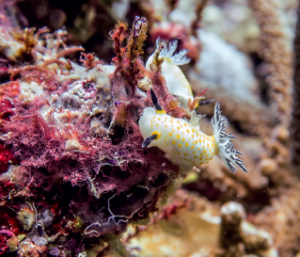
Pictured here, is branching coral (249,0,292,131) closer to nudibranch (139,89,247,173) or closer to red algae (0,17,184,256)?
nudibranch (139,89,247,173)

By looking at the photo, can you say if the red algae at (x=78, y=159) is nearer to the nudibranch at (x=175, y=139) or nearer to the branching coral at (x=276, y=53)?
the nudibranch at (x=175, y=139)

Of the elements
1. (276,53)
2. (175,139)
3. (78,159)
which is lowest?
(276,53)

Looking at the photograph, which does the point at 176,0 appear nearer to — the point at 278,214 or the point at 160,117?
the point at 160,117

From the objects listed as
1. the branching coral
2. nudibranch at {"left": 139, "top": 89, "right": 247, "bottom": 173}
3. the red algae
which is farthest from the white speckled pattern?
the branching coral

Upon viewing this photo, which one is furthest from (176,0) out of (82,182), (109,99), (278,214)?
(278,214)

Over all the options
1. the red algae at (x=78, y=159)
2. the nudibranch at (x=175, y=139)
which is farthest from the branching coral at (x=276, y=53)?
the red algae at (x=78, y=159)

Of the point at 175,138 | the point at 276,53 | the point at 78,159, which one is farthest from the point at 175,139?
the point at 276,53

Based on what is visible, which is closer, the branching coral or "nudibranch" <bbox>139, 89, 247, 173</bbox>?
"nudibranch" <bbox>139, 89, 247, 173</bbox>

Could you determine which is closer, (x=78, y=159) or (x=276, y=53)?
(x=78, y=159)

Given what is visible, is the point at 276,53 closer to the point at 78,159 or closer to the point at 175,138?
the point at 175,138

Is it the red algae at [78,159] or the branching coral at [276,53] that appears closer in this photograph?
the red algae at [78,159]

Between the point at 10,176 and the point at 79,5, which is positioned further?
the point at 79,5
